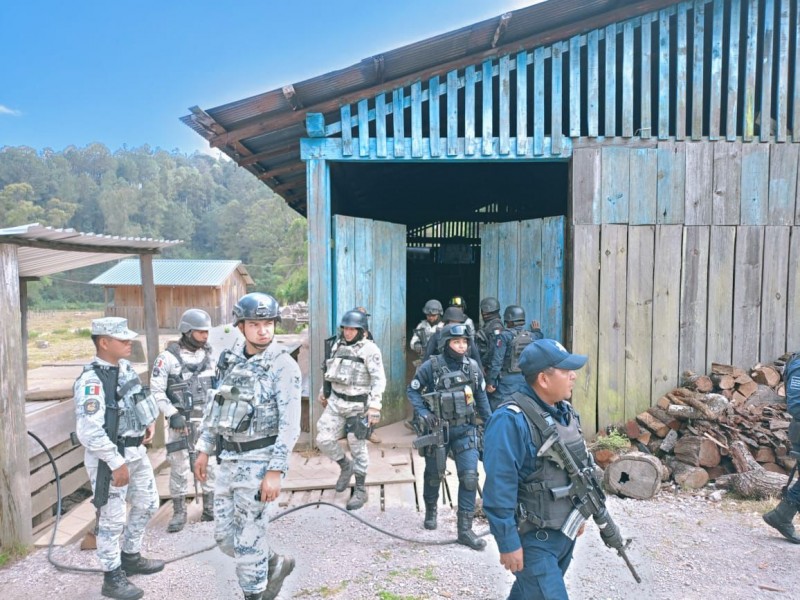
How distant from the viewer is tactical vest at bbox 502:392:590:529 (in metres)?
2.52

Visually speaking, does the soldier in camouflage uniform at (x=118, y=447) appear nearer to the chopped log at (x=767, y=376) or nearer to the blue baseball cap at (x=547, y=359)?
the blue baseball cap at (x=547, y=359)

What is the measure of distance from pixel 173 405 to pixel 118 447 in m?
1.09

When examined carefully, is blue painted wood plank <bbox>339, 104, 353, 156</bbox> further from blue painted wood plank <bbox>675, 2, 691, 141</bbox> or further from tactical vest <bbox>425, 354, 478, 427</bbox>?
blue painted wood plank <bbox>675, 2, 691, 141</bbox>

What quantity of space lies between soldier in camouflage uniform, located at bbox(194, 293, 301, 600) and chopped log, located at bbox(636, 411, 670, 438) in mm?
4619

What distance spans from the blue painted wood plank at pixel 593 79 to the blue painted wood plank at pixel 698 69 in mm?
1185

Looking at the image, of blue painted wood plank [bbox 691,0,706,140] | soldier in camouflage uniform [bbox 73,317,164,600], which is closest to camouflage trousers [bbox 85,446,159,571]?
soldier in camouflage uniform [bbox 73,317,164,600]

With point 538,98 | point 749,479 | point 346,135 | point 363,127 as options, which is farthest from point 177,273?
point 749,479

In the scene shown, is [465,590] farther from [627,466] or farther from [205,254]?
[205,254]

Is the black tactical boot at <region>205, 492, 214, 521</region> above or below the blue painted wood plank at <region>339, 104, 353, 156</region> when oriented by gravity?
below

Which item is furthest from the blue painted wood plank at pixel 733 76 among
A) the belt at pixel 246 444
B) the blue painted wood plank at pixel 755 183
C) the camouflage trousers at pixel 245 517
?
the camouflage trousers at pixel 245 517

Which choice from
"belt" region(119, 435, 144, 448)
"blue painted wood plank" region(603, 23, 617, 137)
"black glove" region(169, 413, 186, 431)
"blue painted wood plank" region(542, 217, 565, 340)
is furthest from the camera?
"blue painted wood plank" region(542, 217, 565, 340)

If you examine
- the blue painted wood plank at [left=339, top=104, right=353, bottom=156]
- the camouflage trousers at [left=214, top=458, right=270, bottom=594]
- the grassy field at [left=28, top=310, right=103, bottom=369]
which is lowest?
the grassy field at [left=28, top=310, right=103, bottom=369]

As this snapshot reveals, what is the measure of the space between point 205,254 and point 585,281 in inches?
2220

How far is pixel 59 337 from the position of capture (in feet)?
83.2
